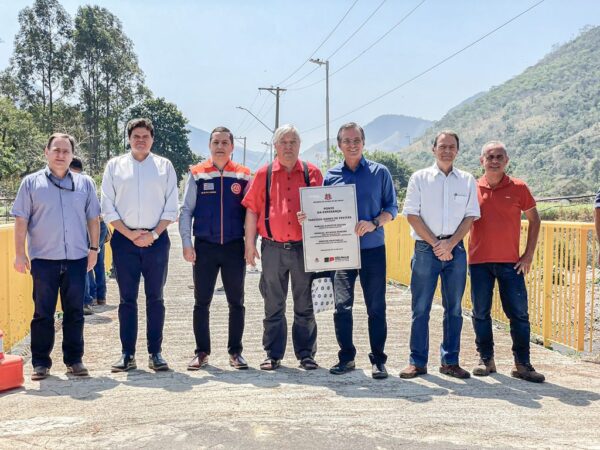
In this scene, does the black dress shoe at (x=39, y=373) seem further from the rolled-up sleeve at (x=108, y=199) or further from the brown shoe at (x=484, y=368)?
the brown shoe at (x=484, y=368)

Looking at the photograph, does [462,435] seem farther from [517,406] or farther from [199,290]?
[199,290]

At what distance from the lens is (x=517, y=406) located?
14.6ft

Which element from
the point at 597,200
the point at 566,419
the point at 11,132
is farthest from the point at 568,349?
the point at 11,132

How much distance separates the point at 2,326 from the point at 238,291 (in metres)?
2.27

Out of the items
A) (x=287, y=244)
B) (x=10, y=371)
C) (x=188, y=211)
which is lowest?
(x=10, y=371)

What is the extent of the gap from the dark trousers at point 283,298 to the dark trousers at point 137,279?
88cm

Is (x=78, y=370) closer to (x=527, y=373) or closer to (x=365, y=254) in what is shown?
(x=365, y=254)

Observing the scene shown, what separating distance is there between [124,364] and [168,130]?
226 feet

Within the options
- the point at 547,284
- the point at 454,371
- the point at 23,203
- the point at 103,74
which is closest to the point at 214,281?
the point at 23,203

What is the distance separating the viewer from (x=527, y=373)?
516 centimetres

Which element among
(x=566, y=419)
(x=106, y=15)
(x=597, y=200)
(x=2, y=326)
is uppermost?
(x=106, y=15)

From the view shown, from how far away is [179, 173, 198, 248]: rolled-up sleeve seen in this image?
5512mm

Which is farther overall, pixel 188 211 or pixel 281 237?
pixel 188 211

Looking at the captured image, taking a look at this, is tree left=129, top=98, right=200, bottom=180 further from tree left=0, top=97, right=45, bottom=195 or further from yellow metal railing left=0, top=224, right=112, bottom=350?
yellow metal railing left=0, top=224, right=112, bottom=350
